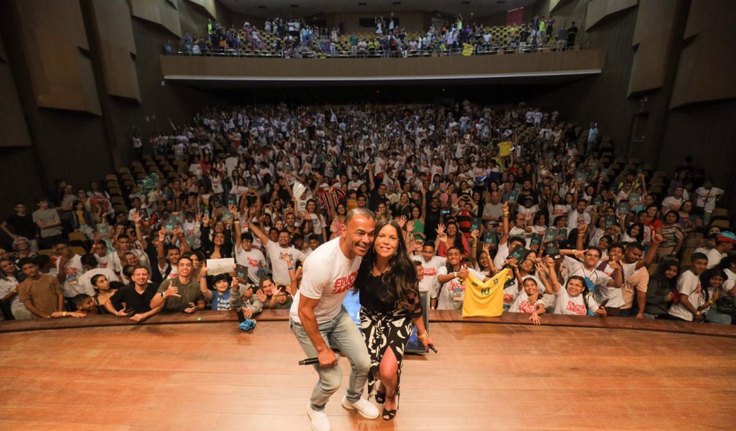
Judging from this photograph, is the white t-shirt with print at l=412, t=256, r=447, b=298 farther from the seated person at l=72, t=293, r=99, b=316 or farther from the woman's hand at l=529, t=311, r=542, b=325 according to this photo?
the seated person at l=72, t=293, r=99, b=316

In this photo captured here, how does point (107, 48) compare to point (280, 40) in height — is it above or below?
below

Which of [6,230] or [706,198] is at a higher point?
[706,198]

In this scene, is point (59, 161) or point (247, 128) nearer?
point (59, 161)

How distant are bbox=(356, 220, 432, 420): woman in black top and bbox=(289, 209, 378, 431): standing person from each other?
7 cm

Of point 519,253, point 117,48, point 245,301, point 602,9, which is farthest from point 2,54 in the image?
point 602,9

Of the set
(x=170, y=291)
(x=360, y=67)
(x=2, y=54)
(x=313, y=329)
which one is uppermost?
(x=360, y=67)

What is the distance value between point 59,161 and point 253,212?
15.7 ft

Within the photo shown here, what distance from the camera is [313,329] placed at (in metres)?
1.66

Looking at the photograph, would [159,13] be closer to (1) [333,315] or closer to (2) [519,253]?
(2) [519,253]

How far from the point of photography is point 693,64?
6.62 meters

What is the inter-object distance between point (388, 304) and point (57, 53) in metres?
8.35

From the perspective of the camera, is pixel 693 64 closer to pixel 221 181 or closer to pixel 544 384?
pixel 544 384

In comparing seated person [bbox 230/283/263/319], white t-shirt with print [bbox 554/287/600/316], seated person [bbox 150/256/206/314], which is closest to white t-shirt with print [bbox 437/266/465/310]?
white t-shirt with print [bbox 554/287/600/316]

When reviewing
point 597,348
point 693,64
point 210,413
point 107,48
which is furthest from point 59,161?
point 693,64
